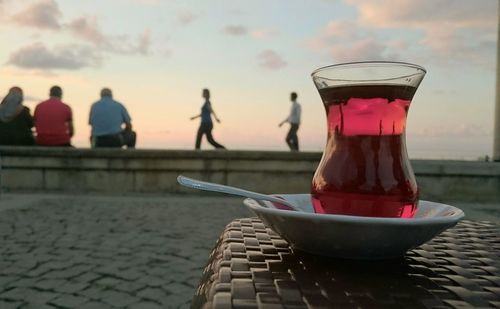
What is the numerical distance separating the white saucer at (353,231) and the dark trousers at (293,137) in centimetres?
1252

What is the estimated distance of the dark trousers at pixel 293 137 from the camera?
13492 mm

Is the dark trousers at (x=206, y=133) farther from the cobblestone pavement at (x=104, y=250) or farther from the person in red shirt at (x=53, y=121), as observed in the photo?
the cobblestone pavement at (x=104, y=250)

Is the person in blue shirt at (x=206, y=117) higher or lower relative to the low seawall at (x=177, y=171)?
higher

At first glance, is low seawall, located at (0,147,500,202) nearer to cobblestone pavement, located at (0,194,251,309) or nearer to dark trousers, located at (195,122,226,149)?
cobblestone pavement, located at (0,194,251,309)

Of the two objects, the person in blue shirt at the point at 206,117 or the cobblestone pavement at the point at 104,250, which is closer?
the cobblestone pavement at the point at 104,250

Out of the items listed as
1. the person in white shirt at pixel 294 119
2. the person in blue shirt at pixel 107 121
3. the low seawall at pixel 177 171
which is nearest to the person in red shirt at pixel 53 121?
the person in blue shirt at pixel 107 121

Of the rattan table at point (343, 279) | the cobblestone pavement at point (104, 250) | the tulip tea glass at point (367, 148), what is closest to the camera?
the rattan table at point (343, 279)

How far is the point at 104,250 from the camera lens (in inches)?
Answer: 176

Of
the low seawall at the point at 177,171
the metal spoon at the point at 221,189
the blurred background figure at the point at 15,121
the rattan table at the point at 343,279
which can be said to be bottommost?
the low seawall at the point at 177,171

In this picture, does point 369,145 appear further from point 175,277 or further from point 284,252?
point 175,277

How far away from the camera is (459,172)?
8.16 m

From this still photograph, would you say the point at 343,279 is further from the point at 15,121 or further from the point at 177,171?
the point at 15,121

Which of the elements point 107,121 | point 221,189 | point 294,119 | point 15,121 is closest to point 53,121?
point 15,121

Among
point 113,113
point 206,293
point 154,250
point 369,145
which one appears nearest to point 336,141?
point 369,145
